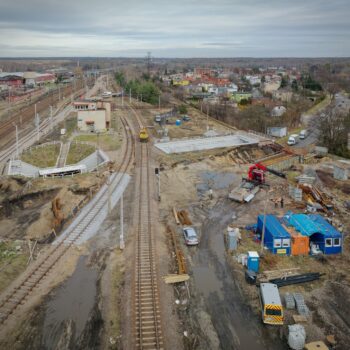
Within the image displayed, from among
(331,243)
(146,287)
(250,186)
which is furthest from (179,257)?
(250,186)

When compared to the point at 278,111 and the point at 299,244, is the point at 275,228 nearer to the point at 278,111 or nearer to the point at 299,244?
the point at 299,244

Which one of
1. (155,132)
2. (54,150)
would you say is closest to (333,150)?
(155,132)

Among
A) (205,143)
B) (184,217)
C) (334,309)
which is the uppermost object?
(205,143)

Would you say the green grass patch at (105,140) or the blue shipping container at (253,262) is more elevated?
the green grass patch at (105,140)

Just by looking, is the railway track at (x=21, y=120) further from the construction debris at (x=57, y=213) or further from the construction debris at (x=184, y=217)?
the construction debris at (x=184, y=217)

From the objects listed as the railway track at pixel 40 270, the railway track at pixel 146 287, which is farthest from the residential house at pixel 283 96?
the railway track at pixel 40 270

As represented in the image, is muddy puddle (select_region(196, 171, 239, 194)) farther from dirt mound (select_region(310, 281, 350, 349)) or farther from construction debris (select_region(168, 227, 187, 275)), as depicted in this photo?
dirt mound (select_region(310, 281, 350, 349))

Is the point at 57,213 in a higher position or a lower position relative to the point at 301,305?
lower
